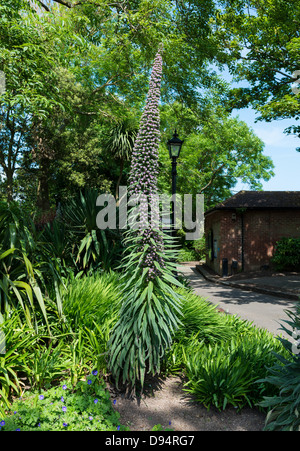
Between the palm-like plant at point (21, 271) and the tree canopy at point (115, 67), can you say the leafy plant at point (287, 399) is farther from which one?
the tree canopy at point (115, 67)

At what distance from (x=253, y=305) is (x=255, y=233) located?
28.9ft

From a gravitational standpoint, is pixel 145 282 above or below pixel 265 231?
below

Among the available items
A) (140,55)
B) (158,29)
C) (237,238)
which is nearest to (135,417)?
(158,29)

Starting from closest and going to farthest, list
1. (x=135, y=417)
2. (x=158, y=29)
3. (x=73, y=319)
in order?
(x=135, y=417) → (x=73, y=319) → (x=158, y=29)

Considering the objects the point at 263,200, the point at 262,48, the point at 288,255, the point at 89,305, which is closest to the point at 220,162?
the point at 263,200

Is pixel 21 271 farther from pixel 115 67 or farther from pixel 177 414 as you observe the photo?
pixel 115 67

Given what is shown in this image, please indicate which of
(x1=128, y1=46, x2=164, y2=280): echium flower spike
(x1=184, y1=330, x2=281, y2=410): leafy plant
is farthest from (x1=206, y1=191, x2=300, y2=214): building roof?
(x1=128, y1=46, x2=164, y2=280): echium flower spike

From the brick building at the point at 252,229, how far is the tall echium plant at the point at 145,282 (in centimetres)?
1474

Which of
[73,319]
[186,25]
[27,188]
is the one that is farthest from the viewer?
[27,188]

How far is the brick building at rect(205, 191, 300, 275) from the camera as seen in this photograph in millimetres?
18188

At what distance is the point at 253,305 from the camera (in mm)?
10312

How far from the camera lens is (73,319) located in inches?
183

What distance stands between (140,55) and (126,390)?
37.5 feet
